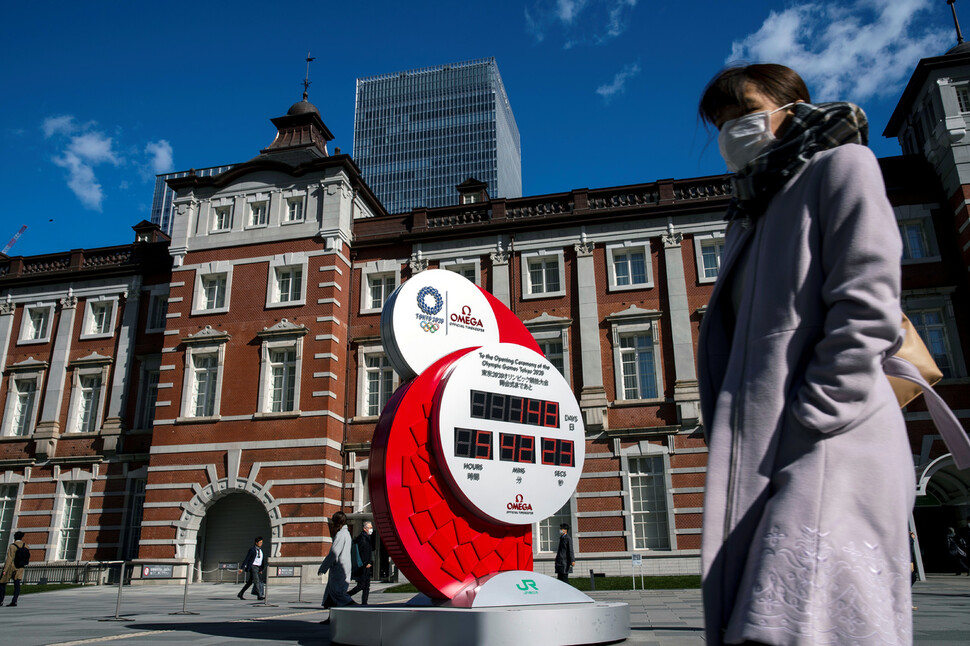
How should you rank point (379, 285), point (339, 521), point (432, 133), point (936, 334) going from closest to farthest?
1. point (339, 521)
2. point (936, 334)
3. point (379, 285)
4. point (432, 133)

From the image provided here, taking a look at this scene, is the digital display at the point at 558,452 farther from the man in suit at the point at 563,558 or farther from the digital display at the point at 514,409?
the man in suit at the point at 563,558

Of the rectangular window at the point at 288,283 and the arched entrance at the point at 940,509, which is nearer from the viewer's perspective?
the arched entrance at the point at 940,509

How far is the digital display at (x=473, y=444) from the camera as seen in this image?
31.0ft

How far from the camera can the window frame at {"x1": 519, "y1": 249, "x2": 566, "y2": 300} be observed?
25.5 m

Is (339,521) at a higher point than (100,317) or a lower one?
lower

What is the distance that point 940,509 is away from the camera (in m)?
23.5

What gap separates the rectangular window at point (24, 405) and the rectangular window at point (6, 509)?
7.39ft

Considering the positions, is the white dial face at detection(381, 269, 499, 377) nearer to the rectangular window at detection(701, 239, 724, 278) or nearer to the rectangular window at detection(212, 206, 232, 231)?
the rectangular window at detection(701, 239, 724, 278)

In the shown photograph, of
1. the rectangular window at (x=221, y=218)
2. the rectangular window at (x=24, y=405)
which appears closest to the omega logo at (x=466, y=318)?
the rectangular window at (x=221, y=218)

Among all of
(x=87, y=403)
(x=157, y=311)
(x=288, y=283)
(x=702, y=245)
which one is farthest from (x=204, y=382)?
(x=702, y=245)

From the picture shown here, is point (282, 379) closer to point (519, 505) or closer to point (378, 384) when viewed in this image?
point (378, 384)

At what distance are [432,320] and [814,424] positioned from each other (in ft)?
28.0

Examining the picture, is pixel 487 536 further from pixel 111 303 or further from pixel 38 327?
pixel 38 327

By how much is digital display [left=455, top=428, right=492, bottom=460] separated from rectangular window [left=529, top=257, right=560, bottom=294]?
16452 millimetres
